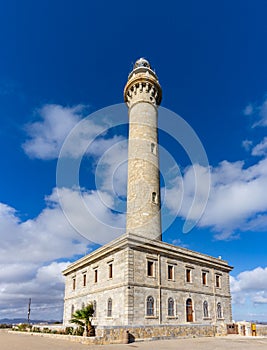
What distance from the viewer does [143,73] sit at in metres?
29.8

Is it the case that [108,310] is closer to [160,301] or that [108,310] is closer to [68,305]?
[160,301]

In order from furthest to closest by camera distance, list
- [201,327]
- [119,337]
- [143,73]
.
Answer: [143,73] < [201,327] < [119,337]

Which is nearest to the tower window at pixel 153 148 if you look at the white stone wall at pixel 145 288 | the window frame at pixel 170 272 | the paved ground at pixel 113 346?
the white stone wall at pixel 145 288

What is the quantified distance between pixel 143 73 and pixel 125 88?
7.38 ft

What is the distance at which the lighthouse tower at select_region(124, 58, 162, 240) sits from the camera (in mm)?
23594

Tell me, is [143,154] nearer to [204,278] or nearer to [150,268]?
[150,268]

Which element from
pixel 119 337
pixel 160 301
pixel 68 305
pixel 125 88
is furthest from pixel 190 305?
pixel 125 88

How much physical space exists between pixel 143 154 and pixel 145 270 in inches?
387

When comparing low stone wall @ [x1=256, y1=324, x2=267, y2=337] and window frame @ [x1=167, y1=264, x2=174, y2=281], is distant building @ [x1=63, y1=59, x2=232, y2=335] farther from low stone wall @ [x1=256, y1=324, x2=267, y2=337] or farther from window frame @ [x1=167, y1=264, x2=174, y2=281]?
low stone wall @ [x1=256, y1=324, x2=267, y2=337]

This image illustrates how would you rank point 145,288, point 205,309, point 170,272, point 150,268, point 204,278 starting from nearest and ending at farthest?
point 145,288 → point 150,268 → point 170,272 → point 205,309 → point 204,278

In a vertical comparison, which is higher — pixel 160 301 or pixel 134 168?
pixel 134 168

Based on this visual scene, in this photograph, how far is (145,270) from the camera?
19.6 metres

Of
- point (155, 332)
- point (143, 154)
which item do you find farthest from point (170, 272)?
point (143, 154)

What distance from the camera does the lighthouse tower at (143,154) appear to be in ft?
77.4
